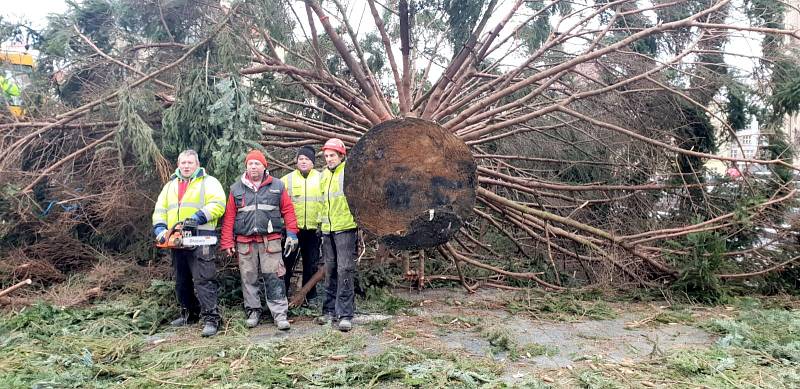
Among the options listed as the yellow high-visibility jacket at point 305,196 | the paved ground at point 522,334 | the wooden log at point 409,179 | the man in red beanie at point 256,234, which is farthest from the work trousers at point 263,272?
the wooden log at point 409,179

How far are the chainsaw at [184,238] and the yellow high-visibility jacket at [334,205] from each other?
997 millimetres

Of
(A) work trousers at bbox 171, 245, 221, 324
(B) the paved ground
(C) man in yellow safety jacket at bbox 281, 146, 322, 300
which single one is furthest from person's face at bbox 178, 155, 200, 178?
(B) the paved ground

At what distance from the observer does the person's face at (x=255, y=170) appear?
4939mm

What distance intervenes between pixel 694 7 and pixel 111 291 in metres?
7.34

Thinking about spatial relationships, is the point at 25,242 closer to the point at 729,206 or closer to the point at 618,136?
the point at 618,136

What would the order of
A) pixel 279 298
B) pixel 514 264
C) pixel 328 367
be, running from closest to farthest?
pixel 328 367 → pixel 279 298 → pixel 514 264

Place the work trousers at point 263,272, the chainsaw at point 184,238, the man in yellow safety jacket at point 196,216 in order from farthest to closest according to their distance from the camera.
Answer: the work trousers at point 263,272 < the man in yellow safety jacket at point 196,216 < the chainsaw at point 184,238

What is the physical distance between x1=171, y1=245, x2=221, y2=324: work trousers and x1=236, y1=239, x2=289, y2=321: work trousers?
0.82ft

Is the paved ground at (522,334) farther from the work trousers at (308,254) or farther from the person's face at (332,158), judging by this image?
the person's face at (332,158)

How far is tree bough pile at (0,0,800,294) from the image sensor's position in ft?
18.3

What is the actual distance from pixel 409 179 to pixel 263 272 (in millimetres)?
1485

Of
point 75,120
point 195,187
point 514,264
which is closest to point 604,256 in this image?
point 514,264

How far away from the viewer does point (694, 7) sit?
7410 millimetres

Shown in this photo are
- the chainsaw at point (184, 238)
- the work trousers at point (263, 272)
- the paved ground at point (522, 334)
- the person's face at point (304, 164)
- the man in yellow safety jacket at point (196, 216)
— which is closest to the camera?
the paved ground at point (522, 334)
